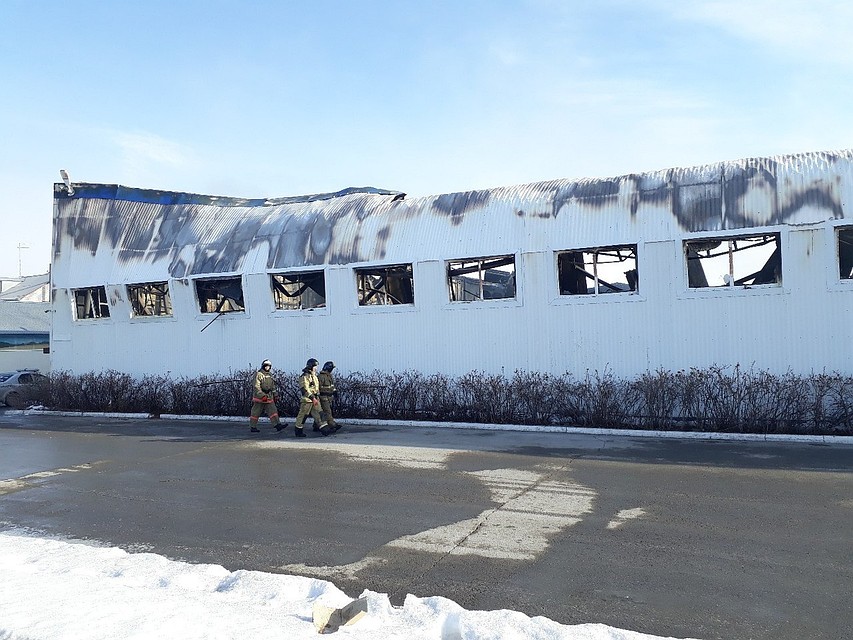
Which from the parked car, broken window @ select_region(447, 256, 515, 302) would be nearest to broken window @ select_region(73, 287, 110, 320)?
the parked car

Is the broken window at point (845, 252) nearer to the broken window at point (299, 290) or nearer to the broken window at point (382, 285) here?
the broken window at point (382, 285)

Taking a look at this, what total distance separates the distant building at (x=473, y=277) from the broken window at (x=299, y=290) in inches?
2.3

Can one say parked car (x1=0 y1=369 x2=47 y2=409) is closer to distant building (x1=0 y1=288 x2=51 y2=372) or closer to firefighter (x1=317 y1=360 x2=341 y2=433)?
distant building (x1=0 y1=288 x2=51 y2=372)

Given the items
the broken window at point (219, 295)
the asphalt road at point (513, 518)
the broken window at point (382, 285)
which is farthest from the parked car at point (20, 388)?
the broken window at point (382, 285)

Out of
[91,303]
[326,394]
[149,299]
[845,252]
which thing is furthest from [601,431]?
[91,303]

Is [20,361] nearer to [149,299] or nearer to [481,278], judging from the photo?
[149,299]

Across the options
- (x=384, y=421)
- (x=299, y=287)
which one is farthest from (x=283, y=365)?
(x=384, y=421)

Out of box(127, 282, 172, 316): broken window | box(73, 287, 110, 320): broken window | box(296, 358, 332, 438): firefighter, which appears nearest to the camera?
box(296, 358, 332, 438): firefighter

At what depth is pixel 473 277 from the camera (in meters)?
17.7

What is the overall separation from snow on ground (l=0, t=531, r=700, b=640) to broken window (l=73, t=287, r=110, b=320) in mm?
18256

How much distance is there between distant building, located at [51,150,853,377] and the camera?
1413 cm

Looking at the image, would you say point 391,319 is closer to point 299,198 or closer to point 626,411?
point 626,411

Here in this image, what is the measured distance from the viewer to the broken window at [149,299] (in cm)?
2166

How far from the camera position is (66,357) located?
2327 cm
